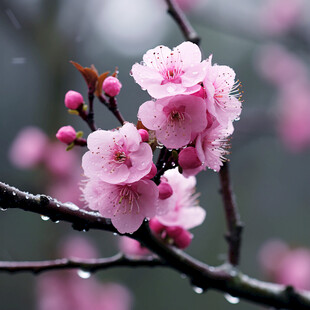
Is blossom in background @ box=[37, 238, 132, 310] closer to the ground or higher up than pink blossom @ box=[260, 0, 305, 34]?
closer to the ground

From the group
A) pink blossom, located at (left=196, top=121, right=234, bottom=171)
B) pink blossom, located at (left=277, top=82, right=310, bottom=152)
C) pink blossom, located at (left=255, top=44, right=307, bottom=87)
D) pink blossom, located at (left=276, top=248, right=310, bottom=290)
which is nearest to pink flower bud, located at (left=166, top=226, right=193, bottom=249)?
pink blossom, located at (left=196, top=121, right=234, bottom=171)

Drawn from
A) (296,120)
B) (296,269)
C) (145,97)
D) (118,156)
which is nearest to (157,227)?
→ (118,156)

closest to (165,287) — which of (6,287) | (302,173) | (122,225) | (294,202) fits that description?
(6,287)

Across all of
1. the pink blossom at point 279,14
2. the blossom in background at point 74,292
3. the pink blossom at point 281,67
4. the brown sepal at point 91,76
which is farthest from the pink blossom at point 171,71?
the pink blossom at point 281,67

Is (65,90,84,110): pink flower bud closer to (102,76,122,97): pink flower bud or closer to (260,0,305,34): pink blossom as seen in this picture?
(102,76,122,97): pink flower bud

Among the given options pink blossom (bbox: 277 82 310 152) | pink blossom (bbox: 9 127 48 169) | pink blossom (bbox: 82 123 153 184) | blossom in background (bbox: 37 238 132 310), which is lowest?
blossom in background (bbox: 37 238 132 310)

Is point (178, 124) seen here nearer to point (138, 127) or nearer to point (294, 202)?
point (138, 127)
